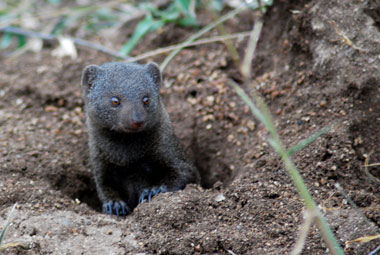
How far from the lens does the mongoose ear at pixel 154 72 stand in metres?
4.34

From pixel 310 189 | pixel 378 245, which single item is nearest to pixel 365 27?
pixel 310 189

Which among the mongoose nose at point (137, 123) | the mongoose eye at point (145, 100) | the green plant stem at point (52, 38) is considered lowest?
the green plant stem at point (52, 38)

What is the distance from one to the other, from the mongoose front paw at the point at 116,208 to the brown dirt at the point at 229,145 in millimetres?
195

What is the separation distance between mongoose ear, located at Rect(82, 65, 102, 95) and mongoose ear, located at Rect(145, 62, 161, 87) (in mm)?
431

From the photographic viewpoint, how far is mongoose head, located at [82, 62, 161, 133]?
3.92 m

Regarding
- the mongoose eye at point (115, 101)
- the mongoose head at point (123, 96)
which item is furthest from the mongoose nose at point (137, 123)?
the mongoose eye at point (115, 101)

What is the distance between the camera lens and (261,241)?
306cm

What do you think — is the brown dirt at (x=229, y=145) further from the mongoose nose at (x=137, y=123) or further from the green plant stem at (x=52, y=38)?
the mongoose nose at (x=137, y=123)

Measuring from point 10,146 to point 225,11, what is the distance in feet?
9.59

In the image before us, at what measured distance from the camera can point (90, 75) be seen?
428 centimetres

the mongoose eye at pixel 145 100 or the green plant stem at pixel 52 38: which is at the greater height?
the mongoose eye at pixel 145 100

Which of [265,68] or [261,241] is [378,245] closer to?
[261,241]

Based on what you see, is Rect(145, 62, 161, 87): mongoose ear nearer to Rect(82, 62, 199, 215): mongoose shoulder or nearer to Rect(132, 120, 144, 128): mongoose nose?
Rect(82, 62, 199, 215): mongoose shoulder

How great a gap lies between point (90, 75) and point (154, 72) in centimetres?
57
